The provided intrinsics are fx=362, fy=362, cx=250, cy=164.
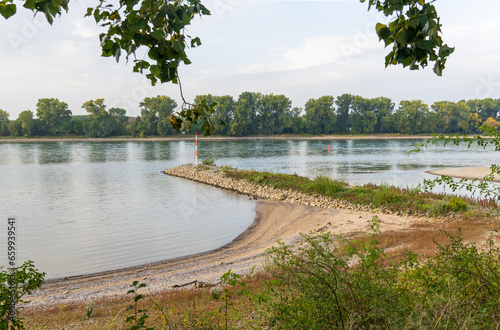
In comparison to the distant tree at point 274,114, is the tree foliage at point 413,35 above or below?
below

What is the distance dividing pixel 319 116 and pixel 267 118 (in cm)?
2046

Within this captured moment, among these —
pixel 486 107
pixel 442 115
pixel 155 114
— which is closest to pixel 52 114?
pixel 155 114

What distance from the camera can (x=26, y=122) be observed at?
4500 inches

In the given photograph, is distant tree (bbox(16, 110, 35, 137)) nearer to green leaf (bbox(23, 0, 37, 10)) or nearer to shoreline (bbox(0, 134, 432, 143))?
shoreline (bbox(0, 134, 432, 143))

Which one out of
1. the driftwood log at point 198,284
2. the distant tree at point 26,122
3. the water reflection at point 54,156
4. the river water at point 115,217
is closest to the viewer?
Result: the driftwood log at point 198,284

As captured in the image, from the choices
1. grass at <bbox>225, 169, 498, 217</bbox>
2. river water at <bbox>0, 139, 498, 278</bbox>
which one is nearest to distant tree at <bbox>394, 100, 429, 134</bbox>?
river water at <bbox>0, 139, 498, 278</bbox>

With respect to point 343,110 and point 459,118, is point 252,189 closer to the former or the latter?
point 343,110

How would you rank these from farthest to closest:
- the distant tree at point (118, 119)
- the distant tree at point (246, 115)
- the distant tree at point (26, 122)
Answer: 1. the distant tree at point (246, 115)
2. the distant tree at point (118, 119)
3. the distant tree at point (26, 122)

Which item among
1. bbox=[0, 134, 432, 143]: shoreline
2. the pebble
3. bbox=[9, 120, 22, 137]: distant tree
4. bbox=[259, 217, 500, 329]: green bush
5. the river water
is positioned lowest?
the river water

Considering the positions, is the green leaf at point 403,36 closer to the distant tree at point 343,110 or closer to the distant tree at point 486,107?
the distant tree at point 343,110

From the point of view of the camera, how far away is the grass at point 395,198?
15648mm

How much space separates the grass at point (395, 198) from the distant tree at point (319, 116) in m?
109

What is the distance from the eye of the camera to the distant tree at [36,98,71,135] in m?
120

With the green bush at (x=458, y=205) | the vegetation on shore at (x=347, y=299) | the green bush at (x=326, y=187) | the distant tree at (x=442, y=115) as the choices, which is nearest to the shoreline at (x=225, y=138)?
the distant tree at (x=442, y=115)
